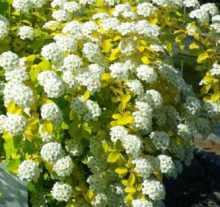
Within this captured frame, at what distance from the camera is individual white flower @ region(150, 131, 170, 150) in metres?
2.67

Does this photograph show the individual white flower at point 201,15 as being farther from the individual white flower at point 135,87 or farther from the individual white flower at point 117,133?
the individual white flower at point 117,133

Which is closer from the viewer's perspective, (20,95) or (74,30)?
(20,95)

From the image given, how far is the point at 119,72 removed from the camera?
258cm

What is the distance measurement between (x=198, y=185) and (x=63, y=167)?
239cm

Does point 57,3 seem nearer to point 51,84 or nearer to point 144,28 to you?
point 144,28

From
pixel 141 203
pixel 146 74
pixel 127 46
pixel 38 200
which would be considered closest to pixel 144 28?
pixel 127 46

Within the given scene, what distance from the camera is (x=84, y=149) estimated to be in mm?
2717

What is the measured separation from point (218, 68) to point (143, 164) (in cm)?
98

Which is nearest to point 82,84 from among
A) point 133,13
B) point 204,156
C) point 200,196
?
point 133,13

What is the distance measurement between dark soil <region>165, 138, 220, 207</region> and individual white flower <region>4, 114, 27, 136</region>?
2.19 metres

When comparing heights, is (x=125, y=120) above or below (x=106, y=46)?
below

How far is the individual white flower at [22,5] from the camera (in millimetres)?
2865

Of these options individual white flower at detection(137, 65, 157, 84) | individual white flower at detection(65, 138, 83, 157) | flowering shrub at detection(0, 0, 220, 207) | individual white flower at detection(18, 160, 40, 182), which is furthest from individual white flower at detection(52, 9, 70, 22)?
individual white flower at detection(18, 160, 40, 182)

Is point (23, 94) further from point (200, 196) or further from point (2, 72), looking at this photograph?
point (200, 196)
